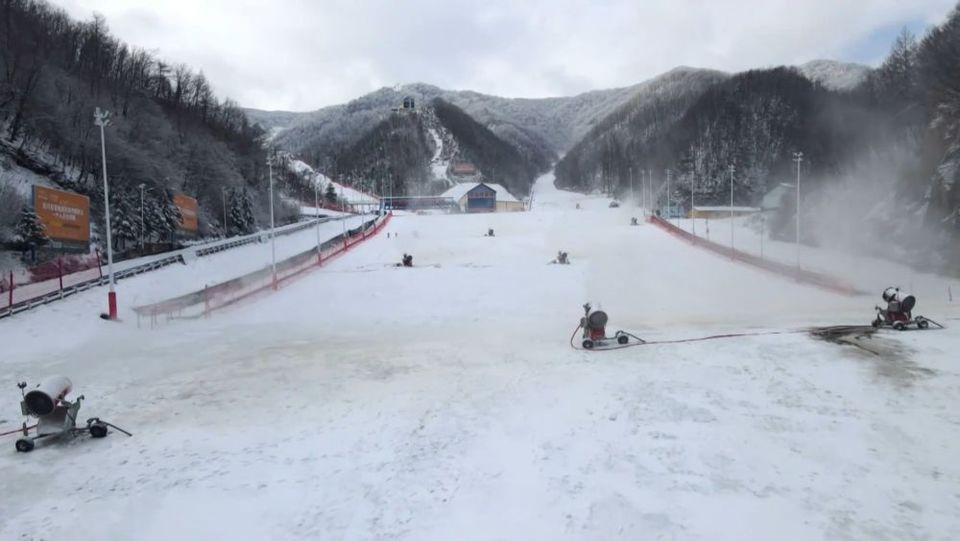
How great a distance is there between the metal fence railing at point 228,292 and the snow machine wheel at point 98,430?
12410mm

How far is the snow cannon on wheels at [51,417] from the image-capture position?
8609 mm

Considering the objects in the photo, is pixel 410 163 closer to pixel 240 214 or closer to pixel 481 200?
pixel 481 200

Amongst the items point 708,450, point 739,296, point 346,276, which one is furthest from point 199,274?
point 708,450

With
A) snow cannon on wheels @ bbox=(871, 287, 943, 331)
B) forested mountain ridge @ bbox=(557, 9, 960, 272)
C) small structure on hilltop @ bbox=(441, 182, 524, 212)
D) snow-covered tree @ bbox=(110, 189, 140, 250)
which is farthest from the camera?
small structure on hilltop @ bbox=(441, 182, 524, 212)

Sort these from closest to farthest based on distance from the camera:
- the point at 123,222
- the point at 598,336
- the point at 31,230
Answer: the point at 598,336 < the point at 31,230 < the point at 123,222

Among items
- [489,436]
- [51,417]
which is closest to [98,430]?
[51,417]

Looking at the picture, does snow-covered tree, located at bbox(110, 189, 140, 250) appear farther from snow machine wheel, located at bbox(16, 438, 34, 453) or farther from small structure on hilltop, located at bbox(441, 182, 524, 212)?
small structure on hilltop, located at bbox(441, 182, 524, 212)

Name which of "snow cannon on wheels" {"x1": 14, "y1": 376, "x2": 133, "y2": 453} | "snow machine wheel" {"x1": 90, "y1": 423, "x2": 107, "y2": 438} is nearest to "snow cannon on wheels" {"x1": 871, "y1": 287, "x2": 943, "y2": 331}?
"snow cannon on wheels" {"x1": 14, "y1": 376, "x2": 133, "y2": 453}

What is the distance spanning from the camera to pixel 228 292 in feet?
82.9

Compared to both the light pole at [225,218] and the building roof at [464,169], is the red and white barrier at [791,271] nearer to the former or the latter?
the light pole at [225,218]

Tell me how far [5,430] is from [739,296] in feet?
81.5

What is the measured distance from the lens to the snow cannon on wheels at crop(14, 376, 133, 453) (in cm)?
861

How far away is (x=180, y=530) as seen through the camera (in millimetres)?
6301

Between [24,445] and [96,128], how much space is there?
4682 centimetres
